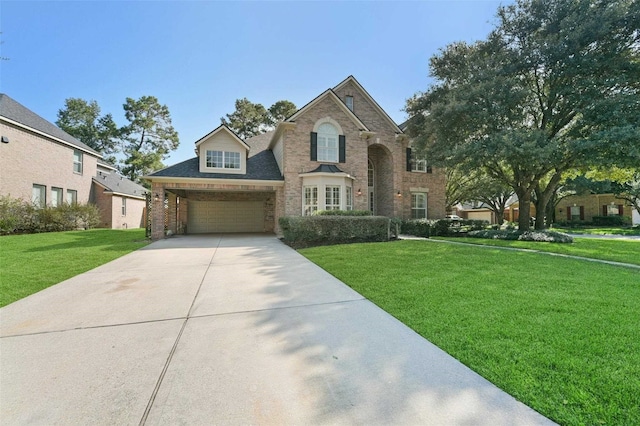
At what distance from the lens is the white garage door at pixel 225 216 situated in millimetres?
18859

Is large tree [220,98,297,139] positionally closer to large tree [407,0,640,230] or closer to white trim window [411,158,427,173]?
white trim window [411,158,427,173]

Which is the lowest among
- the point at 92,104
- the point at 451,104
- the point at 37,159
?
the point at 37,159

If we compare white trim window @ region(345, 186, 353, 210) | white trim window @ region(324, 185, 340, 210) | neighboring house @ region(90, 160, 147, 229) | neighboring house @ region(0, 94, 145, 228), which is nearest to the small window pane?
neighboring house @ region(0, 94, 145, 228)

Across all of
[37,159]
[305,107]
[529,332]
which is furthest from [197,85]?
[529,332]

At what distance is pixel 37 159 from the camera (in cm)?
1702

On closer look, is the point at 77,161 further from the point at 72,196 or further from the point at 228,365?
the point at 228,365

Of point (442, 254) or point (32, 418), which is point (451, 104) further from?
point (32, 418)

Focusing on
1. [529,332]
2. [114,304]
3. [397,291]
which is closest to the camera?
[529,332]

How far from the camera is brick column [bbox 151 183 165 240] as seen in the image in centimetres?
1369

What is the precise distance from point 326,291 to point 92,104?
47.2 metres

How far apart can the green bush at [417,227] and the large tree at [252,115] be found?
965 inches

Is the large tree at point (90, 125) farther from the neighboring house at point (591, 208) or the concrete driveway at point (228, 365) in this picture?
the neighboring house at point (591, 208)

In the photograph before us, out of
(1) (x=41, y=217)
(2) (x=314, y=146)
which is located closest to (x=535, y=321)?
(2) (x=314, y=146)

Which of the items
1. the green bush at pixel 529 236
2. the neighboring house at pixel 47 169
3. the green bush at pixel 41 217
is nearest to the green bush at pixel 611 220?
the green bush at pixel 529 236
